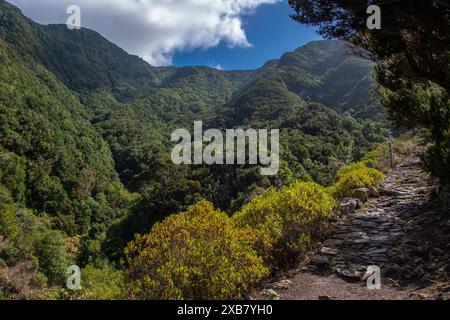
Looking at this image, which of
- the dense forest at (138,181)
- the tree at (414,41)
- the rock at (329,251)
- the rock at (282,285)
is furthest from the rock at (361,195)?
the rock at (282,285)

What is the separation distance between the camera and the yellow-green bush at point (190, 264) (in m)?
4.21

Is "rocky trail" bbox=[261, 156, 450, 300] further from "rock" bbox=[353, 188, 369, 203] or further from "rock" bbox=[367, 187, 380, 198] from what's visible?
"rock" bbox=[367, 187, 380, 198]

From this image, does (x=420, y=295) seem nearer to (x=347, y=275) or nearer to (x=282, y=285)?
(x=347, y=275)

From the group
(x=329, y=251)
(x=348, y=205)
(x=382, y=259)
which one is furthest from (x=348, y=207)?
(x=382, y=259)

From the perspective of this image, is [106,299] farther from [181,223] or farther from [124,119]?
[124,119]

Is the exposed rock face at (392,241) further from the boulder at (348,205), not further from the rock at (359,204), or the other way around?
the rock at (359,204)

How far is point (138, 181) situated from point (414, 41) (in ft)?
325

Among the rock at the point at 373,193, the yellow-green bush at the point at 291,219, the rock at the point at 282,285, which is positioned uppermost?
the rock at the point at 373,193

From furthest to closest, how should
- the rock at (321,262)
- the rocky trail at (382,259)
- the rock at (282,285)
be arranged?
the rock at (321,262)
the rock at (282,285)
the rocky trail at (382,259)

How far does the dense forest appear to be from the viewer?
17.6ft

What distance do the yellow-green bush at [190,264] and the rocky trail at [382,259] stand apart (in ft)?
2.15

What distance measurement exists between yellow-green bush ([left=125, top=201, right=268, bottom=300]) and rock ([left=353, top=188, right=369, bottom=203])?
17.0 ft

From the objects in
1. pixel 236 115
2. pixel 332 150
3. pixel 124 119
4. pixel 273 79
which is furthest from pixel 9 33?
pixel 332 150

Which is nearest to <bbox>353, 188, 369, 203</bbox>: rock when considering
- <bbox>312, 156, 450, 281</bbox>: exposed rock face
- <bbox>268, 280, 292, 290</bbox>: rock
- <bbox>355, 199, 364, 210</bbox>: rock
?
<bbox>312, 156, 450, 281</bbox>: exposed rock face
